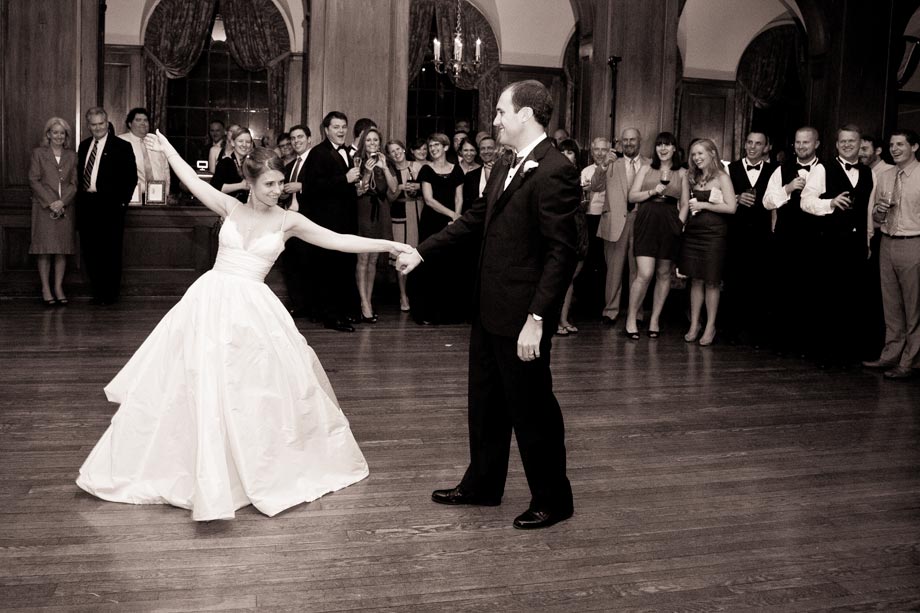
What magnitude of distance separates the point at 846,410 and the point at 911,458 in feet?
3.01

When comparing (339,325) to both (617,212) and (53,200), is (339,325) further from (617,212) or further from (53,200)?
(53,200)

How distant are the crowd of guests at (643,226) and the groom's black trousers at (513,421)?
3821 millimetres

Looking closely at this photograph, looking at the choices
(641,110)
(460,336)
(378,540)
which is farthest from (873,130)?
(378,540)

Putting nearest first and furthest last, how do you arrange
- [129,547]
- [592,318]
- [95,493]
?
[129,547], [95,493], [592,318]

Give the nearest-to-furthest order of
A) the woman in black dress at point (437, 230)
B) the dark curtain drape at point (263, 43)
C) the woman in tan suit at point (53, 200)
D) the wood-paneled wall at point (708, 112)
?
the woman in black dress at point (437, 230)
the woman in tan suit at point (53, 200)
the dark curtain drape at point (263, 43)
the wood-paneled wall at point (708, 112)

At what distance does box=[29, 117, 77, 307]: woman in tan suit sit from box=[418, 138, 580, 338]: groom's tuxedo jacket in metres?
5.94

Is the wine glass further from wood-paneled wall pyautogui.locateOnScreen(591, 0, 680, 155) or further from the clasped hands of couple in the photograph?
the clasped hands of couple

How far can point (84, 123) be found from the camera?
862 cm

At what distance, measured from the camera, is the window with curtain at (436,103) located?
15.1 metres

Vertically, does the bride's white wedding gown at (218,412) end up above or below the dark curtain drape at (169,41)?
below

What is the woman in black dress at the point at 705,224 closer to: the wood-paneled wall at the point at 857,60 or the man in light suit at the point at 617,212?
the man in light suit at the point at 617,212

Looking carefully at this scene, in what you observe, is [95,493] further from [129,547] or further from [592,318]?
[592,318]

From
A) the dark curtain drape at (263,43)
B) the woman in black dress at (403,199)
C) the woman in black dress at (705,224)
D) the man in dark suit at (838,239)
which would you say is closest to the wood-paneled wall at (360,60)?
the woman in black dress at (403,199)

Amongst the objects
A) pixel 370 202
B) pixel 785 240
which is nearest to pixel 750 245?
pixel 785 240
